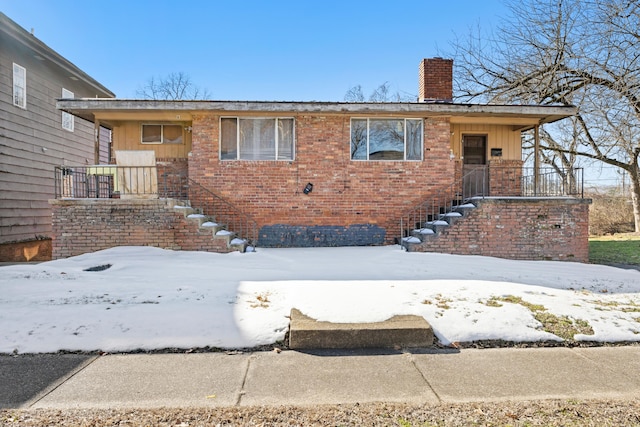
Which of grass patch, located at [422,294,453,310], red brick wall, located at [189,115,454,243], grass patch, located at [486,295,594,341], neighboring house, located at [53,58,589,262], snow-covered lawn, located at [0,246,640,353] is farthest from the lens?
red brick wall, located at [189,115,454,243]

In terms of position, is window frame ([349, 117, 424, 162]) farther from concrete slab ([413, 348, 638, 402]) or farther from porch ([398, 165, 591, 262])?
concrete slab ([413, 348, 638, 402])

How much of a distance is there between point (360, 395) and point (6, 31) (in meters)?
12.2

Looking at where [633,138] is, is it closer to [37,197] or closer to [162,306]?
[162,306]

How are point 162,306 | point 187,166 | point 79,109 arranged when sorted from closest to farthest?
point 162,306
point 79,109
point 187,166

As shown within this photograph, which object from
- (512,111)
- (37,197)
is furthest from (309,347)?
(37,197)

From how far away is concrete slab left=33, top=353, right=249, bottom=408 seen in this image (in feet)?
8.45

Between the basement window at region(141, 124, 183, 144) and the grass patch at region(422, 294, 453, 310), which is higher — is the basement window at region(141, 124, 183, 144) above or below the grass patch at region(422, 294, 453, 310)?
above

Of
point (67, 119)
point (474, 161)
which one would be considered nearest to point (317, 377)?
point (474, 161)

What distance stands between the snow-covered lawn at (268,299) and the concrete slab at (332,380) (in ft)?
1.64

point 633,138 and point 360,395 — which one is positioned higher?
point 633,138

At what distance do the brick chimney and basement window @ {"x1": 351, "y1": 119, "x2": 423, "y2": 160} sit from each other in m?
1.42

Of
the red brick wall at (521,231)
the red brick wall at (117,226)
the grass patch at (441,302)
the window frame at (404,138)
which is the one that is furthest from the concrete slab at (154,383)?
the window frame at (404,138)

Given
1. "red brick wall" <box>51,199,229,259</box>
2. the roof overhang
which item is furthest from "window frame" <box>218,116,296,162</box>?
"red brick wall" <box>51,199,229,259</box>

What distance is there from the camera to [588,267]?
310 inches
